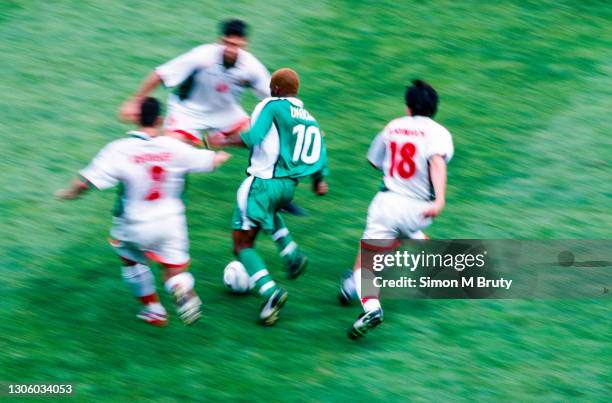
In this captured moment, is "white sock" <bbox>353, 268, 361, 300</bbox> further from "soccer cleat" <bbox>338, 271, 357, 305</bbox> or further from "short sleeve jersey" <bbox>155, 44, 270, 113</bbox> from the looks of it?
"short sleeve jersey" <bbox>155, 44, 270, 113</bbox>

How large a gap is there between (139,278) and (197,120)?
7.14 feet

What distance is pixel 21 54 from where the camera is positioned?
47.1 feet

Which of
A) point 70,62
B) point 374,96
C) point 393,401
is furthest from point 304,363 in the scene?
point 70,62

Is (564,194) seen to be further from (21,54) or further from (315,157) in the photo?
(21,54)

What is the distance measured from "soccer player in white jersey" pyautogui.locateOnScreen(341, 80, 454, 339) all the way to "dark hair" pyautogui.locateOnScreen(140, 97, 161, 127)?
175cm

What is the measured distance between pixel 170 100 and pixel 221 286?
6.47 feet

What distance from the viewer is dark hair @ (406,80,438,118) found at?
9492 millimetres

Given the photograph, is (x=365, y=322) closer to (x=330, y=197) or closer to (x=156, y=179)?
(x=156, y=179)

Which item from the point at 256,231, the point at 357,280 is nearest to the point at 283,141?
the point at 256,231

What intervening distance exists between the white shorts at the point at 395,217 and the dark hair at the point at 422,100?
0.68m

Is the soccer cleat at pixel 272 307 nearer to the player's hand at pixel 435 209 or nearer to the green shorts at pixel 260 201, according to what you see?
the green shorts at pixel 260 201

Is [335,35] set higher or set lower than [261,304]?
higher

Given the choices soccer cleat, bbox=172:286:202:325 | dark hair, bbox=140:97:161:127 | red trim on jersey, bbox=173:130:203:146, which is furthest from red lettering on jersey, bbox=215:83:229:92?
soccer cleat, bbox=172:286:202:325

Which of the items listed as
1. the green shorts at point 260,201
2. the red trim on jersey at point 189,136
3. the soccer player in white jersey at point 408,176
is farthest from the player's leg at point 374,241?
the red trim on jersey at point 189,136
